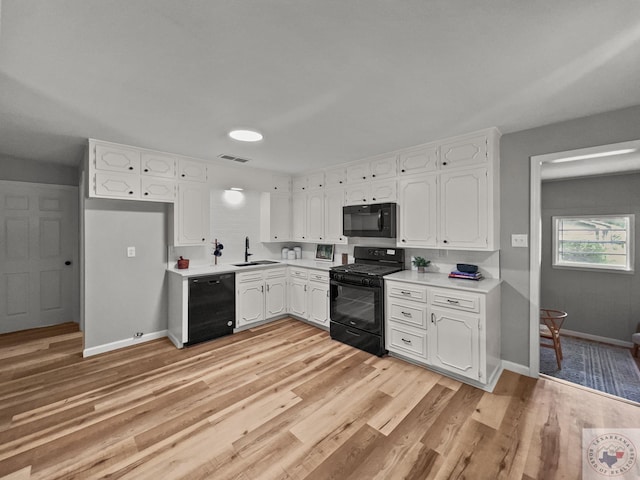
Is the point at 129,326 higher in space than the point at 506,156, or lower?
lower

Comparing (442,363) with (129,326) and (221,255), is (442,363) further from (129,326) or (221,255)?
(129,326)

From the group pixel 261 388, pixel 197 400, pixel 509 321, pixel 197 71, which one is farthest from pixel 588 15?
pixel 197 400

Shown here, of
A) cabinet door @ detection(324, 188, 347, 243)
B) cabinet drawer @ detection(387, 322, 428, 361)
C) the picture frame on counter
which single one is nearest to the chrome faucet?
the picture frame on counter

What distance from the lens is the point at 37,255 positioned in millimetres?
4062

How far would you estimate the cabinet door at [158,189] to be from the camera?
335cm

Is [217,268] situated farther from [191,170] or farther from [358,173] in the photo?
[358,173]

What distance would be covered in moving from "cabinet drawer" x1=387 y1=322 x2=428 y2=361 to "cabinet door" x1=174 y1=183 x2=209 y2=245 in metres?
2.69

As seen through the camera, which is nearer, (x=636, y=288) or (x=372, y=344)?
(x=372, y=344)

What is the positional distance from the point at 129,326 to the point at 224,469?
2.61 m

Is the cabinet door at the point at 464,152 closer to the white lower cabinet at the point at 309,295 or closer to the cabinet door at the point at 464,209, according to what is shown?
the cabinet door at the point at 464,209

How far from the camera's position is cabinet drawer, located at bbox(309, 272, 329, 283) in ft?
12.7

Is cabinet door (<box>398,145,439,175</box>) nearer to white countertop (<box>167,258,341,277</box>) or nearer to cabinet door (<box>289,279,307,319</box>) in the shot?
white countertop (<box>167,258,341,277</box>)

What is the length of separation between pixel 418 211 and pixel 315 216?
68.8 inches

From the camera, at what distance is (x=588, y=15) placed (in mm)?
1279
